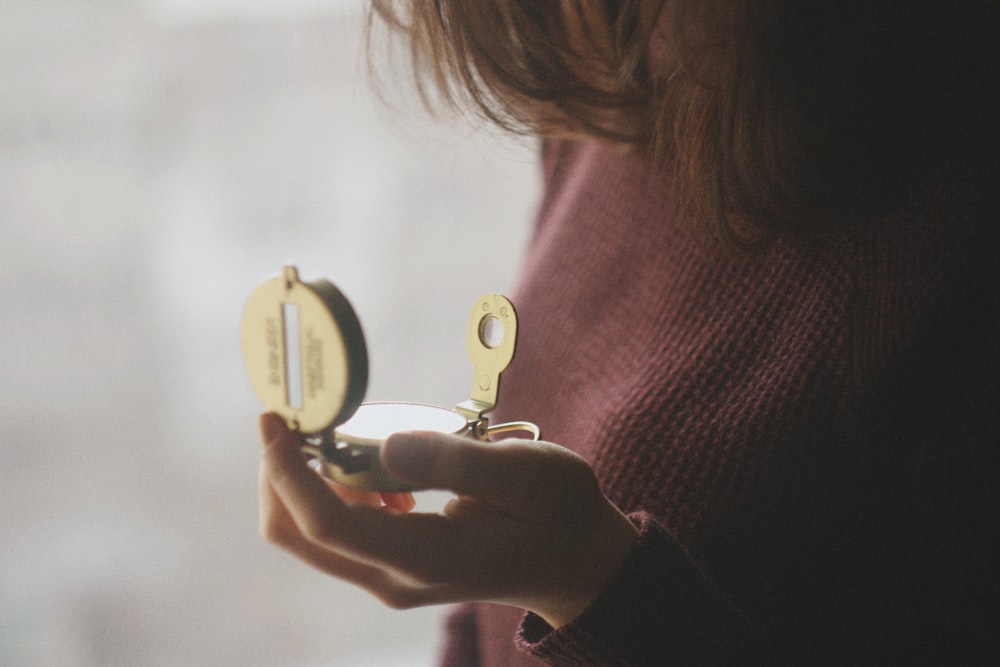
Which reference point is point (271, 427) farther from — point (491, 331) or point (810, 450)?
point (810, 450)

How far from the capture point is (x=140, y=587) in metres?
0.96

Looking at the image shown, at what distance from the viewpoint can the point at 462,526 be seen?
433 millimetres

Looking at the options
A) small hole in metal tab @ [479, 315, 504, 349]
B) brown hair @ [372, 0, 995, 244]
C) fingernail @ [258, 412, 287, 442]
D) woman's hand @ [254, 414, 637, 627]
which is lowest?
woman's hand @ [254, 414, 637, 627]

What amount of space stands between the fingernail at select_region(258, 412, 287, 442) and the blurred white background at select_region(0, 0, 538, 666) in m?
0.35

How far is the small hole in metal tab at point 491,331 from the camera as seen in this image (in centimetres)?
51

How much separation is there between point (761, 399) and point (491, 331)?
6.8 inches

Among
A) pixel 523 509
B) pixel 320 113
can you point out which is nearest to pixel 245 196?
pixel 320 113

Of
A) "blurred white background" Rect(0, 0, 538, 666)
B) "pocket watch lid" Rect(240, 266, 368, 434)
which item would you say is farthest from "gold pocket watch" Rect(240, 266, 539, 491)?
"blurred white background" Rect(0, 0, 538, 666)

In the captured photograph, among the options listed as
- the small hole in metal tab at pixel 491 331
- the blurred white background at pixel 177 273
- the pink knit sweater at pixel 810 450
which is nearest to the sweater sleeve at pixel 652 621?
the pink knit sweater at pixel 810 450

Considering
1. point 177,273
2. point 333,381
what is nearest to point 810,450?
point 333,381

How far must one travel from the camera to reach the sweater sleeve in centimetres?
47

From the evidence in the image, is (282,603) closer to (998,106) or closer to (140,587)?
(140,587)

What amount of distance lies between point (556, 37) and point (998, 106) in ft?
0.97

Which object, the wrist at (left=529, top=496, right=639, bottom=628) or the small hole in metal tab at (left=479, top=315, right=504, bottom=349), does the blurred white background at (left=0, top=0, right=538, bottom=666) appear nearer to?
the small hole in metal tab at (left=479, top=315, right=504, bottom=349)
